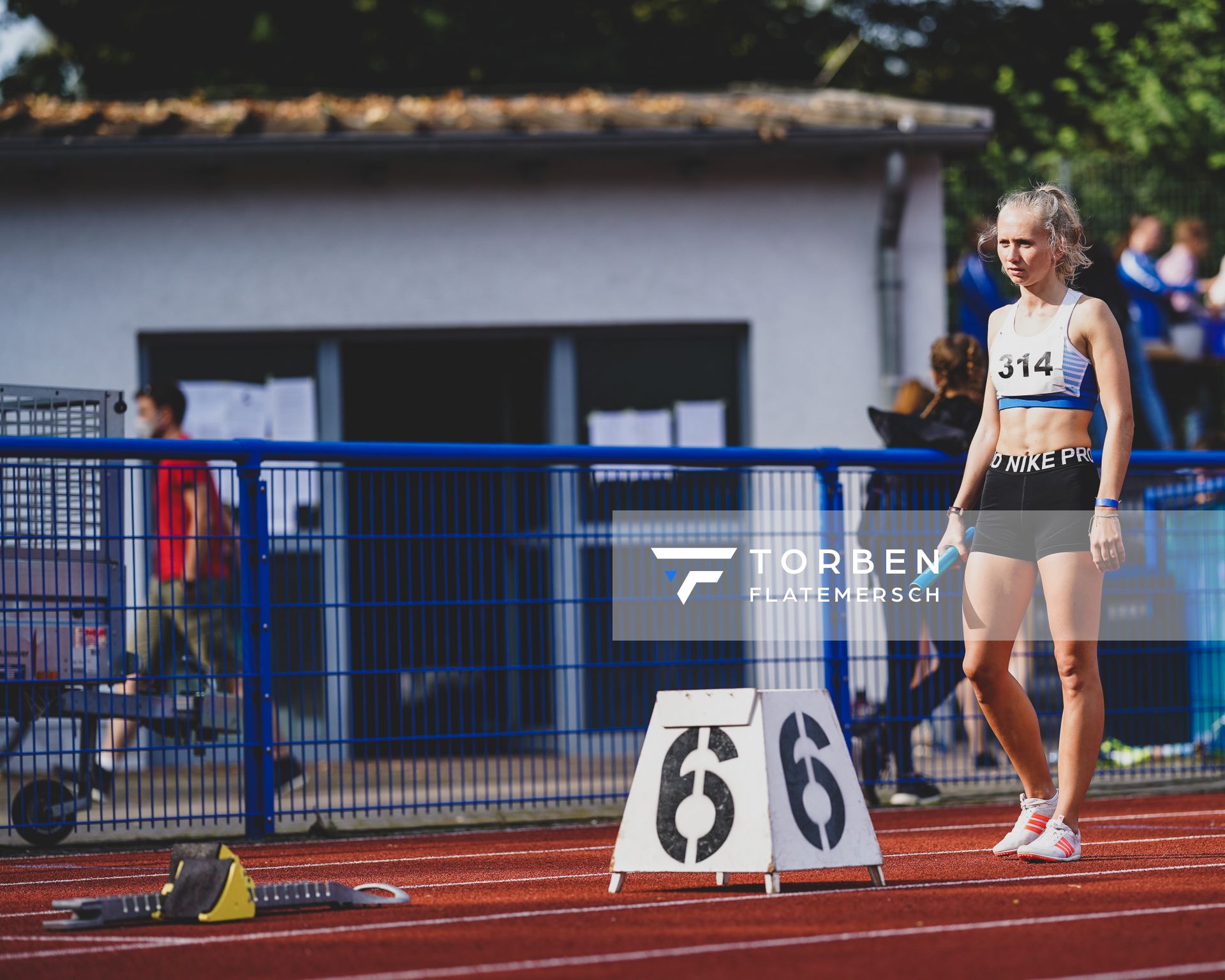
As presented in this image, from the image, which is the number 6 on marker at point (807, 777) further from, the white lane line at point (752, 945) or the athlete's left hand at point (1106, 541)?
the athlete's left hand at point (1106, 541)

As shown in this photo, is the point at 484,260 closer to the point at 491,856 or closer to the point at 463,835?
Answer: the point at 463,835

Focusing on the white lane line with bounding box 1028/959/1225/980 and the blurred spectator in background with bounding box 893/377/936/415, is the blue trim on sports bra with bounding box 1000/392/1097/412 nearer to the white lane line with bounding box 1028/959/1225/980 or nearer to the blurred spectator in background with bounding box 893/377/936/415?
the white lane line with bounding box 1028/959/1225/980

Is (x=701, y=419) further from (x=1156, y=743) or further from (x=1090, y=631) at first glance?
(x=1090, y=631)

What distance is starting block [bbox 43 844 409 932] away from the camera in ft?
15.3

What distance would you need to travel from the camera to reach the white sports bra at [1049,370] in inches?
217

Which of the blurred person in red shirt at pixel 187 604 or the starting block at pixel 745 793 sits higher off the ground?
the blurred person in red shirt at pixel 187 604

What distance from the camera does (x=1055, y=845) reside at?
18.1 ft

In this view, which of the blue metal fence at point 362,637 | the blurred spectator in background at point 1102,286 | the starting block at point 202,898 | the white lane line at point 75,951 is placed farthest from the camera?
the blurred spectator in background at point 1102,286

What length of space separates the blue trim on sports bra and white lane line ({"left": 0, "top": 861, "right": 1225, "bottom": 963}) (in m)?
1.48

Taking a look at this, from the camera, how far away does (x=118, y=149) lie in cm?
1059

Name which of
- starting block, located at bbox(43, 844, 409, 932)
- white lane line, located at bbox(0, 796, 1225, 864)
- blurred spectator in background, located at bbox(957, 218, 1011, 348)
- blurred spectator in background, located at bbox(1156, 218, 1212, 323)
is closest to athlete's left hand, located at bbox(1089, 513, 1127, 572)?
white lane line, located at bbox(0, 796, 1225, 864)

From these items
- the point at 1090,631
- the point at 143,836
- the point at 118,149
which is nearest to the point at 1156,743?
the point at 1090,631

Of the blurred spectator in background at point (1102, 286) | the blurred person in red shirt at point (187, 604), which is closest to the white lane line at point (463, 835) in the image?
the blurred person in red shirt at point (187, 604)

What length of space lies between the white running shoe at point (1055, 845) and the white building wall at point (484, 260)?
18.5 ft
